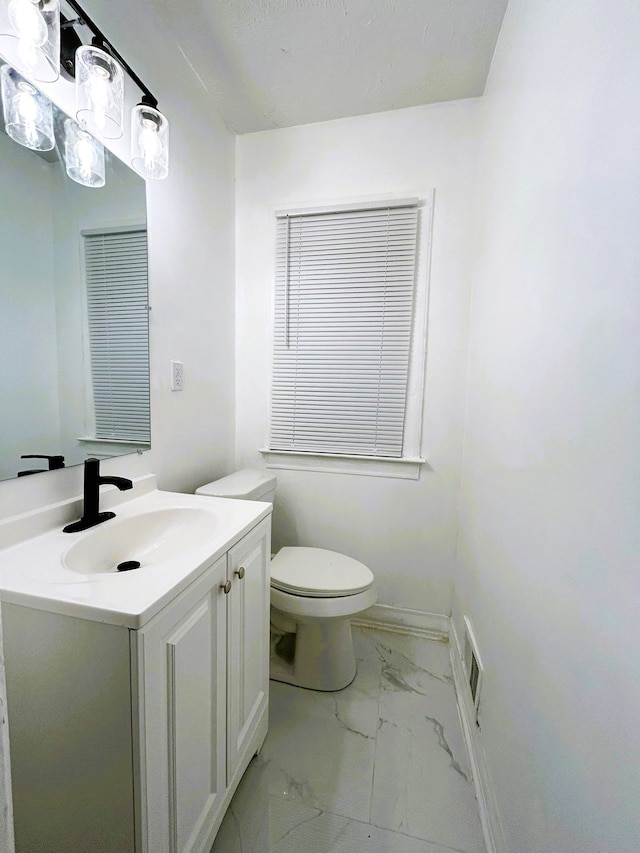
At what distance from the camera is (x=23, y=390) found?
85 centimetres

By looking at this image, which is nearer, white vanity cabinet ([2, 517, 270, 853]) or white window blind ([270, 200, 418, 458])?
white vanity cabinet ([2, 517, 270, 853])

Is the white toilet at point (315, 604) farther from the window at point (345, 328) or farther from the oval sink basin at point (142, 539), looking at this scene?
the window at point (345, 328)

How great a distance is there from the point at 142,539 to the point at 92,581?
0.39 meters

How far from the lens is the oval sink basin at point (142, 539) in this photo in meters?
0.87

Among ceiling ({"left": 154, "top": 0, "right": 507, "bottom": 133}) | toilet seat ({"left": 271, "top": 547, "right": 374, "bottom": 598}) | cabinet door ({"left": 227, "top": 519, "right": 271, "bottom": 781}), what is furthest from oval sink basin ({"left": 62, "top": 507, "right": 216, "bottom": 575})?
ceiling ({"left": 154, "top": 0, "right": 507, "bottom": 133})

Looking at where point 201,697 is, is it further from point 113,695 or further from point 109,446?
point 109,446

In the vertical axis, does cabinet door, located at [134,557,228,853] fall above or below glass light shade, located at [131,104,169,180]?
below

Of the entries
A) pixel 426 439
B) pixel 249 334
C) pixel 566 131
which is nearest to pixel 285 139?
pixel 249 334

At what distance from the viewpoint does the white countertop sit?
59cm

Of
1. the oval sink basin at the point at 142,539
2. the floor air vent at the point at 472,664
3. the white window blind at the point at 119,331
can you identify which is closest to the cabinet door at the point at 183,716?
the oval sink basin at the point at 142,539

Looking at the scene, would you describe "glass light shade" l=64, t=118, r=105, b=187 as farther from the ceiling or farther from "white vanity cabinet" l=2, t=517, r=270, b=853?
"white vanity cabinet" l=2, t=517, r=270, b=853

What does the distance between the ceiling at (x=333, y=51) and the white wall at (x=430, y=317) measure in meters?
0.12

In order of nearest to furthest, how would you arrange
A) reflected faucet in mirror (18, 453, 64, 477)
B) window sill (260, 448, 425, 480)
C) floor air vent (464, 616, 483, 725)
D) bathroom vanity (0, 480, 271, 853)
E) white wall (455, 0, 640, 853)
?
white wall (455, 0, 640, 853) → bathroom vanity (0, 480, 271, 853) → reflected faucet in mirror (18, 453, 64, 477) → floor air vent (464, 616, 483, 725) → window sill (260, 448, 425, 480)

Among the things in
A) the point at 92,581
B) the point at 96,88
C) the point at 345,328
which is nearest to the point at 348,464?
the point at 345,328
